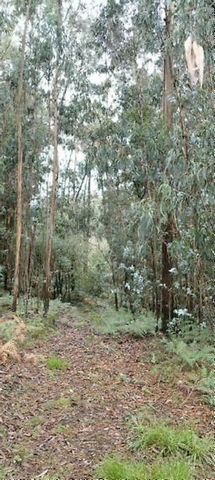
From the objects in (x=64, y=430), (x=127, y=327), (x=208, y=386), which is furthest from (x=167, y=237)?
(x=64, y=430)

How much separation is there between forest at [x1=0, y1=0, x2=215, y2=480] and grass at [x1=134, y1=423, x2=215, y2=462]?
1cm

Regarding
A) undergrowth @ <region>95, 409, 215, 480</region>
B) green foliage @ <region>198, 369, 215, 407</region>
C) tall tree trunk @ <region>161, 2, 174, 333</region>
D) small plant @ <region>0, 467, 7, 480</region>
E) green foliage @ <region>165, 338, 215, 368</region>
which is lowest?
small plant @ <region>0, 467, 7, 480</region>

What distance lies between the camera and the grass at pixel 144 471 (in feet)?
12.5

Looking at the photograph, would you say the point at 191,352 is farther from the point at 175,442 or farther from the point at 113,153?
the point at 113,153

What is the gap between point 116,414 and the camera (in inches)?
212

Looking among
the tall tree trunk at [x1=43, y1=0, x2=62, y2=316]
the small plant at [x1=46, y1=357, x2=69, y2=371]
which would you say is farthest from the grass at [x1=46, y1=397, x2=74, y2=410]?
the tall tree trunk at [x1=43, y1=0, x2=62, y2=316]

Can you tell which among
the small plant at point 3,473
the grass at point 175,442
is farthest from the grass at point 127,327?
the small plant at point 3,473

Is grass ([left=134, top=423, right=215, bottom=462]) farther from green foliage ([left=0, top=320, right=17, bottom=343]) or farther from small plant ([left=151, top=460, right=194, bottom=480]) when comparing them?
green foliage ([left=0, top=320, right=17, bottom=343])

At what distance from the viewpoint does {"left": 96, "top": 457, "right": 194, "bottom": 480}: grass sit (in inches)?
149

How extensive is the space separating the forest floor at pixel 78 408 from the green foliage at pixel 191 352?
0.39 m

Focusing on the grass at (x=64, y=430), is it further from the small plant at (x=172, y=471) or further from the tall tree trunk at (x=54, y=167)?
the tall tree trunk at (x=54, y=167)

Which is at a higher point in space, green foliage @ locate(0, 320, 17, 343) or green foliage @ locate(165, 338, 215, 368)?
green foliage @ locate(0, 320, 17, 343)

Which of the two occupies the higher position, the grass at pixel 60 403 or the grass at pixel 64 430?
the grass at pixel 60 403

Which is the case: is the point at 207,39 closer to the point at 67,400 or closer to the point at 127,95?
the point at 67,400
